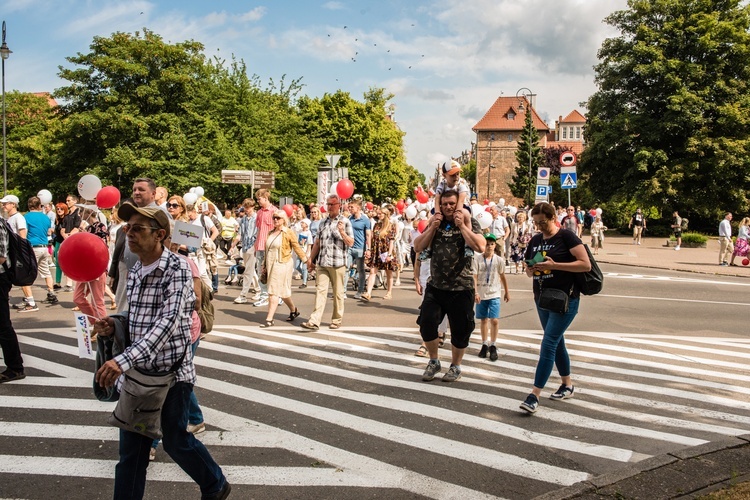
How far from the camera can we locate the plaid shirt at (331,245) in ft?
31.3

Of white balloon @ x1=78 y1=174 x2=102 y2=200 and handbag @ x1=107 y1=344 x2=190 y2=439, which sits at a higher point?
white balloon @ x1=78 y1=174 x2=102 y2=200

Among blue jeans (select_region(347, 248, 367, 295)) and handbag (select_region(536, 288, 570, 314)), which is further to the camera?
blue jeans (select_region(347, 248, 367, 295))

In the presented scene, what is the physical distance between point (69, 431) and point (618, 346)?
6.97 m

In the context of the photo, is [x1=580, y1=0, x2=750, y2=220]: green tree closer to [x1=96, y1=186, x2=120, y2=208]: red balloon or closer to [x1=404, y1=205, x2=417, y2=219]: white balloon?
[x1=404, y1=205, x2=417, y2=219]: white balloon

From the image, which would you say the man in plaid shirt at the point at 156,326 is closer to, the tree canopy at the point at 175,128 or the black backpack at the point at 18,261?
the black backpack at the point at 18,261

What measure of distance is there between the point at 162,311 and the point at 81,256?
152cm

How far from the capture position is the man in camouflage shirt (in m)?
6.20

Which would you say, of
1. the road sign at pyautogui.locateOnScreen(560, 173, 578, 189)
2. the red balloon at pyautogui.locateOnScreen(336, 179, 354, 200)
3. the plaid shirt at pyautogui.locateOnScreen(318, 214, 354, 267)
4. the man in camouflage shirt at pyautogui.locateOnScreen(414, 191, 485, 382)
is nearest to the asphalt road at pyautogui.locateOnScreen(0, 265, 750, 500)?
the man in camouflage shirt at pyautogui.locateOnScreen(414, 191, 485, 382)

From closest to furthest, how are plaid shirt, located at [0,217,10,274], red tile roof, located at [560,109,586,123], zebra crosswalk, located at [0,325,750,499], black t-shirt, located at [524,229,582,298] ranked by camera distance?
zebra crosswalk, located at [0,325,750,499] → black t-shirt, located at [524,229,582,298] → plaid shirt, located at [0,217,10,274] → red tile roof, located at [560,109,586,123]

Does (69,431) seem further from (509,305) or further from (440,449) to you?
(509,305)

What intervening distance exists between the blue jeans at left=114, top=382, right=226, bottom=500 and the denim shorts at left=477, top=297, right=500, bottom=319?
16.8 ft

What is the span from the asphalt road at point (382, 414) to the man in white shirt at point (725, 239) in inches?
526

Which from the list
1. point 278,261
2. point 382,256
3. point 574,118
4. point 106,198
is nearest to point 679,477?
point 106,198

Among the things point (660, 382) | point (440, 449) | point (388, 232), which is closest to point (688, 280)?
point (388, 232)
